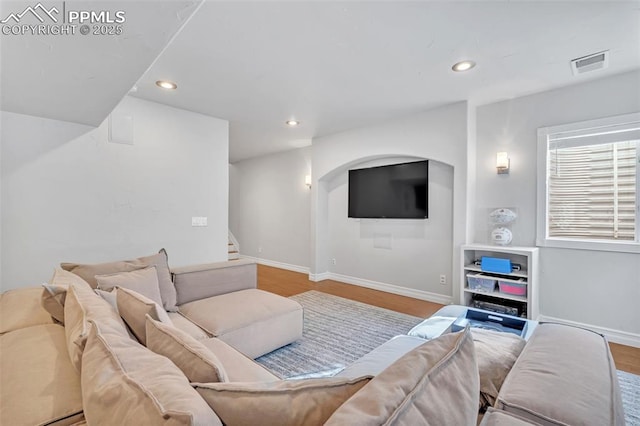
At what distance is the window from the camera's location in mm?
2713

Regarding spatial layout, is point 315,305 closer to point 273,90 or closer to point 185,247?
point 185,247

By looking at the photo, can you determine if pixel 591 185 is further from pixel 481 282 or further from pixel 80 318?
pixel 80 318

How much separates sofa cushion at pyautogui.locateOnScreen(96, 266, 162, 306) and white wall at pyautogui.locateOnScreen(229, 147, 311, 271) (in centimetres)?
387

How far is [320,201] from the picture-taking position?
5.14 metres

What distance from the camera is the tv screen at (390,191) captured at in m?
3.95

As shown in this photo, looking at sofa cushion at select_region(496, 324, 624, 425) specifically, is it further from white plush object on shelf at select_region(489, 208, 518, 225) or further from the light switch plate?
the light switch plate

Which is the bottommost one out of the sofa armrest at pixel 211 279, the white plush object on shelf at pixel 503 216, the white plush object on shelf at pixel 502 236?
the sofa armrest at pixel 211 279

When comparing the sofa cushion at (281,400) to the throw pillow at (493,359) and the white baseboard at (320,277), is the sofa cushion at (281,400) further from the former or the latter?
the white baseboard at (320,277)

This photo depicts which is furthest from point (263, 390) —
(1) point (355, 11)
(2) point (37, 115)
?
(2) point (37, 115)

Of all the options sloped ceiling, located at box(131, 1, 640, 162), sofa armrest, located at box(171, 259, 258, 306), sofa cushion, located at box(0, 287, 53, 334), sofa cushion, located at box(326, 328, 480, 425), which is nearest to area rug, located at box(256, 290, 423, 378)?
sofa armrest, located at box(171, 259, 258, 306)

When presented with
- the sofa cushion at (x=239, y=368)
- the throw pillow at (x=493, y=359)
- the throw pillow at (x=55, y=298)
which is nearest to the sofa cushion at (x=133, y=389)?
the sofa cushion at (x=239, y=368)

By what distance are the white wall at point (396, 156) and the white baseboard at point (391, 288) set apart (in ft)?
0.06

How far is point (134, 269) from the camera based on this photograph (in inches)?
81.0

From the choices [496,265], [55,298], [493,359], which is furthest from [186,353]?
[496,265]
